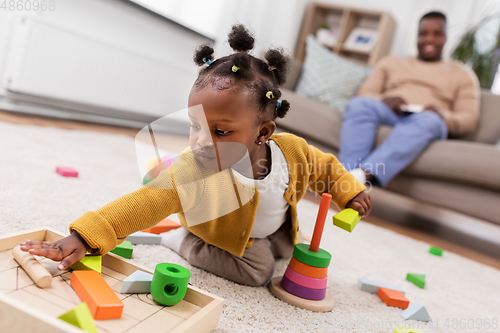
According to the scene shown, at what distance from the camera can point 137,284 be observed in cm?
53

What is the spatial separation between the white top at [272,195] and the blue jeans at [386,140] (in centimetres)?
83

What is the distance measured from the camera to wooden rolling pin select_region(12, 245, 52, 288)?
484mm

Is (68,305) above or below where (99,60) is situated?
below

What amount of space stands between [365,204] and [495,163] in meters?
0.86

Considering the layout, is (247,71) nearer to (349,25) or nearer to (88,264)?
(88,264)

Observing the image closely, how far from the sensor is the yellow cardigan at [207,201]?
56 centimetres

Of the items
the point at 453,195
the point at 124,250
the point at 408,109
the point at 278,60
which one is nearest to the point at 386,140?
the point at 408,109

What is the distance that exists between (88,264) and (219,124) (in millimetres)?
290

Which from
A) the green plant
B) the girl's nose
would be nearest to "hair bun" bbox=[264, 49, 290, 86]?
the girl's nose

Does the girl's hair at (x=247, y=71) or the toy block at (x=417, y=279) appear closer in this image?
the girl's hair at (x=247, y=71)

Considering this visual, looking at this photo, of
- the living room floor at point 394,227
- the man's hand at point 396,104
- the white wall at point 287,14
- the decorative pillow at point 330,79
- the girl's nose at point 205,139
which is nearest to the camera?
the girl's nose at point 205,139

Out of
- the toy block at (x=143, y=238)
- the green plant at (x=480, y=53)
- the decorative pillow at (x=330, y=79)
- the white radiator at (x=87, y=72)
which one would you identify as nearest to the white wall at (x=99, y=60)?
the white radiator at (x=87, y=72)

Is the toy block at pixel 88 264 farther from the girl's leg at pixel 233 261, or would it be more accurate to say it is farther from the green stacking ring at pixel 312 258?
the green stacking ring at pixel 312 258

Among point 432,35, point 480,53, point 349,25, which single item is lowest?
point 432,35
